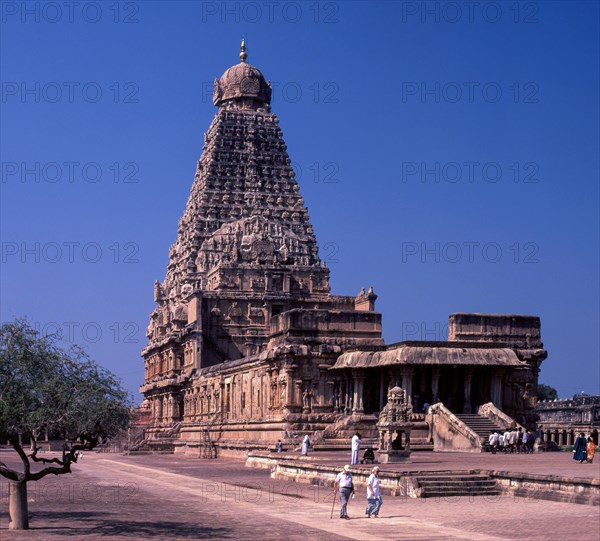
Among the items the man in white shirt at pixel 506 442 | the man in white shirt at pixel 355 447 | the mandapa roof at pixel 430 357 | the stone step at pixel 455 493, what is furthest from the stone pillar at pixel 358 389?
the stone step at pixel 455 493

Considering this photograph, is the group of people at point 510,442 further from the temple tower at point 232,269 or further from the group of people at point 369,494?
the group of people at point 369,494

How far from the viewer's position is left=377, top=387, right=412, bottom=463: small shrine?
43.6 meters

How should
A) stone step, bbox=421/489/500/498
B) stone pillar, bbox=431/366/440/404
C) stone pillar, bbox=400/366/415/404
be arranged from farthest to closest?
stone pillar, bbox=431/366/440/404, stone pillar, bbox=400/366/415/404, stone step, bbox=421/489/500/498

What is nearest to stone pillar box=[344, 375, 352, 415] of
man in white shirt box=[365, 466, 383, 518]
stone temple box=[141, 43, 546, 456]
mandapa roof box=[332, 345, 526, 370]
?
stone temple box=[141, 43, 546, 456]

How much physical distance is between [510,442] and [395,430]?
8911 millimetres

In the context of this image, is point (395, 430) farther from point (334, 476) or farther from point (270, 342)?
point (270, 342)

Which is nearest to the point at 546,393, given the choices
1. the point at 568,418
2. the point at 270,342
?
the point at 568,418

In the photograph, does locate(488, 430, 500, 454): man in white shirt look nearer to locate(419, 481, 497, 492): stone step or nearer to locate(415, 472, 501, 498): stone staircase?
locate(415, 472, 501, 498): stone staircase

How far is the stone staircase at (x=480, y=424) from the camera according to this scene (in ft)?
174

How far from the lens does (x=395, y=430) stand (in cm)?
4406

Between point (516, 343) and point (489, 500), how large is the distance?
34566mm

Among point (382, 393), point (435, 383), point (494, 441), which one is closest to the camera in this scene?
point (494, 441)

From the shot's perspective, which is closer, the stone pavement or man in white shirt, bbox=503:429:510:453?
the stone pavement

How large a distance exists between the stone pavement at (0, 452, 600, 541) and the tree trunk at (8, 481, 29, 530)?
0.27 m
